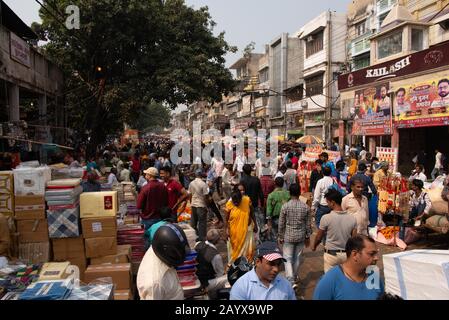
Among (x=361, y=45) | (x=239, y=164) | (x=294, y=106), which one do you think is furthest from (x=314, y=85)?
(x=239, y=164)

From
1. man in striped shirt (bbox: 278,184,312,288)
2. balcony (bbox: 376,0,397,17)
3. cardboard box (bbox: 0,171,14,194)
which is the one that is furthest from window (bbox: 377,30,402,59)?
cardboard box (bbox: 0,171,14,194)

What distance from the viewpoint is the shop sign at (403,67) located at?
54.6 feet

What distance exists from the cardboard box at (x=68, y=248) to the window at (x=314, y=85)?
28.0m

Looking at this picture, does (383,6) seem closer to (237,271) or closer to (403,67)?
(403,67)

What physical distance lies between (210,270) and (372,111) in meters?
18.0

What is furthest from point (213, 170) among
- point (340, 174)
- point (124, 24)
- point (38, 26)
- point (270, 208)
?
point (38, 26)

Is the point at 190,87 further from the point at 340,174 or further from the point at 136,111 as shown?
the point at 340,174

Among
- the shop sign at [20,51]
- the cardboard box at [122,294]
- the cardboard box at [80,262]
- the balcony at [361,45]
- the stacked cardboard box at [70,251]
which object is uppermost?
the balcony at [361,45]

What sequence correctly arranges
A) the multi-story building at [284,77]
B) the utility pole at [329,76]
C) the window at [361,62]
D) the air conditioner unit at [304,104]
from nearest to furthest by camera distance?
the window at [361,62]
the utility pole at [329,76]
the air conditioner unit at [304,104]
the multi-story building at [284,77]

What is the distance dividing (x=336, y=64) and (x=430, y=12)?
30.5ft

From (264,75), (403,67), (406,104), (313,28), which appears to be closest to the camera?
(406,104)

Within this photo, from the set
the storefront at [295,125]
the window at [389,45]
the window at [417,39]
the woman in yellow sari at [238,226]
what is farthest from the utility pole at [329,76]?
the woman in yellow sari at [238,226]

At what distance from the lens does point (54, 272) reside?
4090mm

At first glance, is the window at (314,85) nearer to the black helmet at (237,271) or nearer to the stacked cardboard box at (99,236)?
the stacked cardboard box at (99,236)
